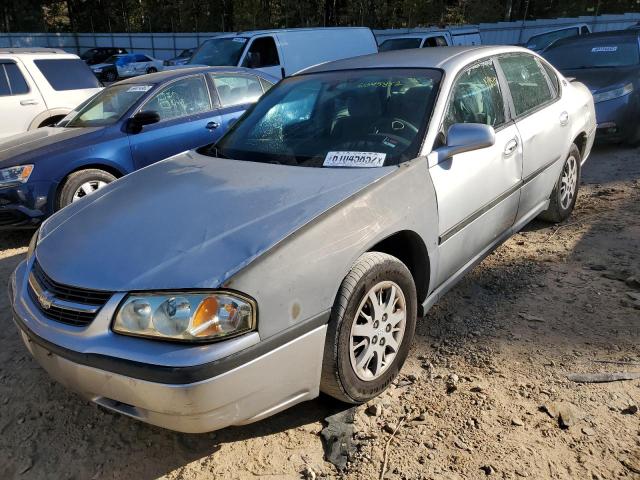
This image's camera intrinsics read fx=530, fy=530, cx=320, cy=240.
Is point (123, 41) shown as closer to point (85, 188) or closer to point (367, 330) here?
point (85, 188)

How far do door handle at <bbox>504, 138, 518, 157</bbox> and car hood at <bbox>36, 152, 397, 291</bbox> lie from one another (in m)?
1.14

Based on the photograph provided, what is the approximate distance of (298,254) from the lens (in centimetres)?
211

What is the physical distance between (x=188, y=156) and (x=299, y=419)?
183 centimetres

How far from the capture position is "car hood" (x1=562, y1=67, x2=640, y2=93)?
23.9 feet

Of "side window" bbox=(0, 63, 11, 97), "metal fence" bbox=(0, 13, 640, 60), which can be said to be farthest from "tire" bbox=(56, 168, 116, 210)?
"metal fence" bbox=(0, 13, 640, 60)

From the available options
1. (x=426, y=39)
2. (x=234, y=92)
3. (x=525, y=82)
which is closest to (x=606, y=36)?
(x=525, y=82)

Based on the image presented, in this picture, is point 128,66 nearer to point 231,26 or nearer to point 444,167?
point 231,26

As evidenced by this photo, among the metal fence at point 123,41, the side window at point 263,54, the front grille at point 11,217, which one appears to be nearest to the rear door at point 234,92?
the front grille at point 11,217

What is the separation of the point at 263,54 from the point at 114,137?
18.9 ft

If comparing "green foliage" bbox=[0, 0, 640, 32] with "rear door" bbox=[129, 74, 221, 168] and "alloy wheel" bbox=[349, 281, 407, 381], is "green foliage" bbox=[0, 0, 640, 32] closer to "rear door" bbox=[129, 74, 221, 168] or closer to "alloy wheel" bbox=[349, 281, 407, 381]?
"rear door" bbox=[129, 74, 221, 168]

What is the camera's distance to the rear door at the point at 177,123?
5.43 metres

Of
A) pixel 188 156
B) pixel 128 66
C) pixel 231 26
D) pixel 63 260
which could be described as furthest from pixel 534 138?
pixel 231 26

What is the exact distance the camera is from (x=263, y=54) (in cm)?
1034

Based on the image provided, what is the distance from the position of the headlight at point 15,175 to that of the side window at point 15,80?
3169 mm
